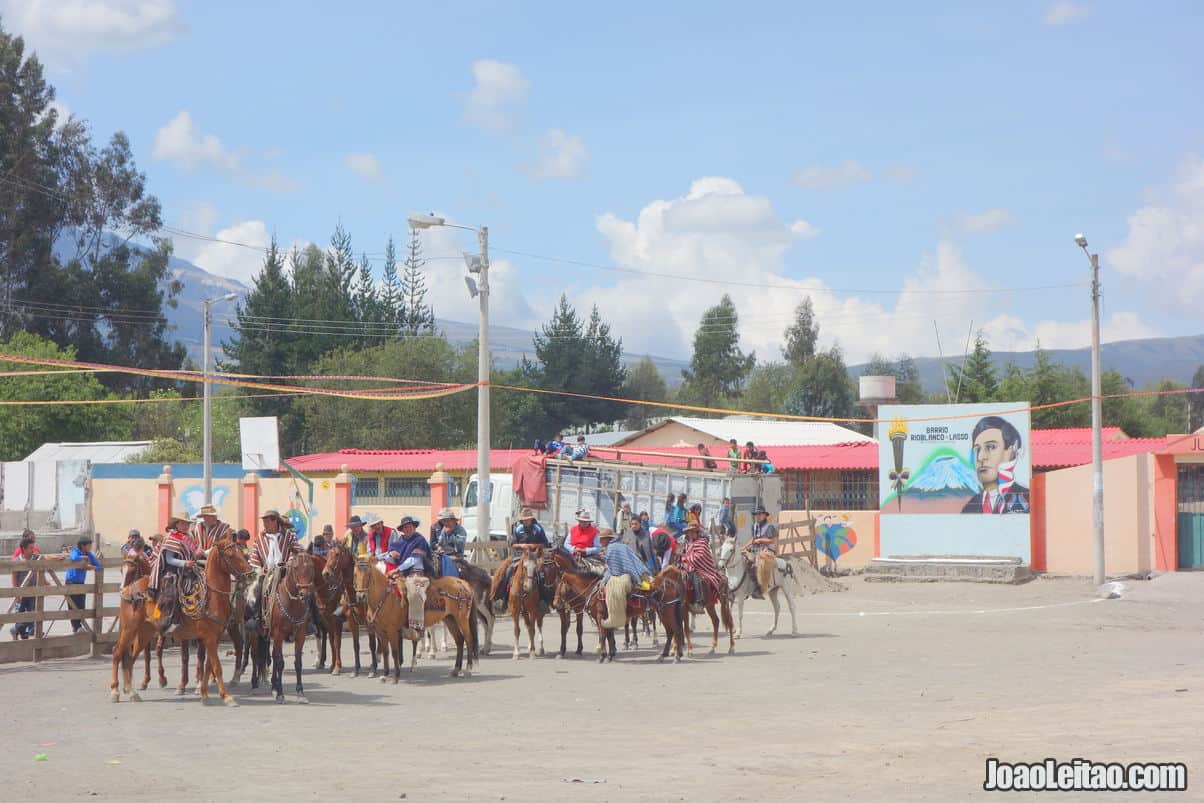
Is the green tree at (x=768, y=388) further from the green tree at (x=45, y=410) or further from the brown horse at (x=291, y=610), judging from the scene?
the brown horse at (x=291, y=610)

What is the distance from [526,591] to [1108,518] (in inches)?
807

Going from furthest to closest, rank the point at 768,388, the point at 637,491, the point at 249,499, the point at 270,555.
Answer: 1. the point at 768,388
2. the point at 249,499
3. the point at 637,491
4. the point at 270,555

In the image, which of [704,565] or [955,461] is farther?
[955,461]

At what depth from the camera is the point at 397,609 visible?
1662 centimetres

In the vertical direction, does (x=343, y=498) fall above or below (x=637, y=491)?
below

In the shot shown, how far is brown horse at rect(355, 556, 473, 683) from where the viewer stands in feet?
53.9

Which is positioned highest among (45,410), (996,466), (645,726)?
(45,410)

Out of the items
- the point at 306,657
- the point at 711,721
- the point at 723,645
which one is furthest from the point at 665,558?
the point at 711,721

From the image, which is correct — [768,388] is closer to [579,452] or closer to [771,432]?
[771,432]

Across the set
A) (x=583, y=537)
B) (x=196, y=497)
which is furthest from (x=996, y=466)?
(x=196, y=497)

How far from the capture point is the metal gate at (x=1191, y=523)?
32500mm

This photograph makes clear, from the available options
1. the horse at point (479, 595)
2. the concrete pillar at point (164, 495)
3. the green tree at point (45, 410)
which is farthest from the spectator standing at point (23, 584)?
the green tree at point (45, 410)

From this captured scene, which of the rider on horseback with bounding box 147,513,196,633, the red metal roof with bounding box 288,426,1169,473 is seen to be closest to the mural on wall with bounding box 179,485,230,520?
the red metal roof with bounding box 288,426,1169,473

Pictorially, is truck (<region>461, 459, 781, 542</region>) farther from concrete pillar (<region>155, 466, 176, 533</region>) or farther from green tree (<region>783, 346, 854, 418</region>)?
green tree (<region>783, 346, 854, 418</region>)
